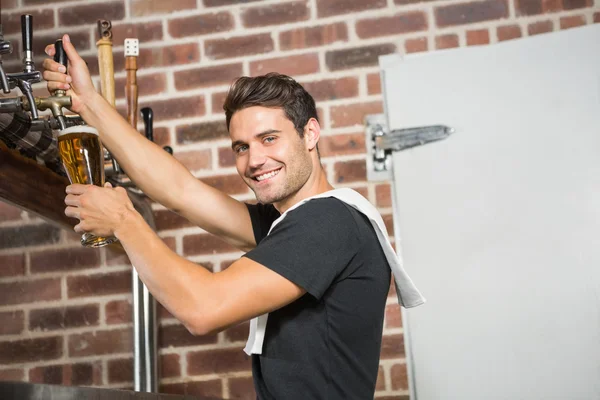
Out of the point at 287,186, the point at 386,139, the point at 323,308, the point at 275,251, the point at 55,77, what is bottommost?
the point at 323,308

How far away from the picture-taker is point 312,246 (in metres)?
1.17

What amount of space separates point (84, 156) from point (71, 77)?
0.27m

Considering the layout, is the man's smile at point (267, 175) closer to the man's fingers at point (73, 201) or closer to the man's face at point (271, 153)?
the man's face at point (271, 153)

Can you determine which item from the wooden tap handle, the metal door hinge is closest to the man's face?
the wooden tap handle

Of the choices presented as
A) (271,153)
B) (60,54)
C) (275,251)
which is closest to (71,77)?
(60,54)

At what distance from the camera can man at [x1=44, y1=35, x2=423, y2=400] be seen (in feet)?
3.63

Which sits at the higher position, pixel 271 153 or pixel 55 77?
pixel 55 77

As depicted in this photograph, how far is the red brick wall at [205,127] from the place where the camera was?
1941 millimetres

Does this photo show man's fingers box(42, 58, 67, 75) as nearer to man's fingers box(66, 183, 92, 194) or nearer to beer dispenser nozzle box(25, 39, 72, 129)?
beer dispenser nozzle box(25, 39, 72, 129)

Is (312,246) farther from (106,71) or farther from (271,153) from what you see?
(106,71)

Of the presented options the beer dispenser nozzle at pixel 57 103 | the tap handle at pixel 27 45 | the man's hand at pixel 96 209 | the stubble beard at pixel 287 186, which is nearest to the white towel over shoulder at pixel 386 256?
the stubble beard at pixel 287 186

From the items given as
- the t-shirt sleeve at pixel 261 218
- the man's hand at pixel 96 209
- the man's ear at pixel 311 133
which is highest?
the man's ear at pixel 311 133

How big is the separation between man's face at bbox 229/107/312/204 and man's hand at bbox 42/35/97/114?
314 mm

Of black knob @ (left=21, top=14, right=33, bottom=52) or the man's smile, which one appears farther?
the man's smile
